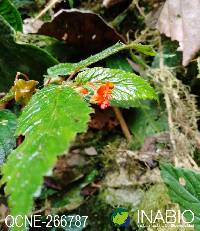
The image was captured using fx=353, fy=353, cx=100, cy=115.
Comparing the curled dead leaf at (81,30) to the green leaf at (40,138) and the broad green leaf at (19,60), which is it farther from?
the green leaf at (40,138)

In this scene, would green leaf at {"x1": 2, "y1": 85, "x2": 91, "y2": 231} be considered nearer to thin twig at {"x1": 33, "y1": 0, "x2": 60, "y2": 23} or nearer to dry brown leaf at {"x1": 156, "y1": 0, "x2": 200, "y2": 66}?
dry brown leaf at {"x1": 156, "y1": 0, "x2": 200, "y2": 66}

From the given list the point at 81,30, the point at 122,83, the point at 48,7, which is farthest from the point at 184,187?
the point at 48,7

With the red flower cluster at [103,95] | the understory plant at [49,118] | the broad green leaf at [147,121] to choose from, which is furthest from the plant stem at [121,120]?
the red flower cluster at [103,95]

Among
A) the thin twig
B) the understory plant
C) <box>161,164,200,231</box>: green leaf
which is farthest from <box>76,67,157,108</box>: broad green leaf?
the thin twig

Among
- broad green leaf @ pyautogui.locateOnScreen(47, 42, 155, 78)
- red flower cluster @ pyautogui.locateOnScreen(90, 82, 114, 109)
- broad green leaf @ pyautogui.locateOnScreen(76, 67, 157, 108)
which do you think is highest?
broad green leaf @ pyautogui.locateOnScreen(47, 42, 155, 78)

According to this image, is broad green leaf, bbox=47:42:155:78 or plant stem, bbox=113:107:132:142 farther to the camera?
plant stem, bbox=113:107:132:142

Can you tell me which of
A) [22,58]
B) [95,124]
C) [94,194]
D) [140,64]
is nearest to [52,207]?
[94,194]

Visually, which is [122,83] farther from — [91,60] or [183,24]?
[183,24]

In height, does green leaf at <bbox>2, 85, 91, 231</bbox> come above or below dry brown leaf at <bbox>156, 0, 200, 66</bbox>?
below

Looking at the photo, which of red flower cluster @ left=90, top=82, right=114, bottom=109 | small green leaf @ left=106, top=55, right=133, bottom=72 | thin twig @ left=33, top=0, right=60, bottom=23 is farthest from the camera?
thin twig @ left=33, top=0, right=60, bottom=23
